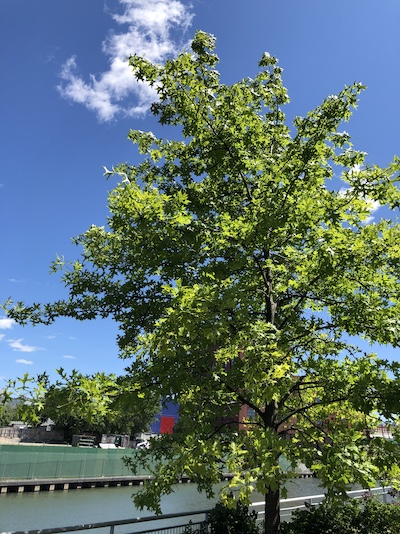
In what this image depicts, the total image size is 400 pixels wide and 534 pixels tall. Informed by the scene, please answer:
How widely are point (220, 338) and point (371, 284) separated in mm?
2691

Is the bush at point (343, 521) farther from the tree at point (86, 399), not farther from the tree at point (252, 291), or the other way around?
the tree at point (86, 399)

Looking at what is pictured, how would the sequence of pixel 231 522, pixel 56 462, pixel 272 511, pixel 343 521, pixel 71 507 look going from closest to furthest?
1. pixel 272 511
2. pixel 231 522
3. pixel 343 521
4. pixel 71 507
5. pixel 56 462

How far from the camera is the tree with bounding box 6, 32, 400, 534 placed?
482 centimetres

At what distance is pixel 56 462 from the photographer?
33812mm

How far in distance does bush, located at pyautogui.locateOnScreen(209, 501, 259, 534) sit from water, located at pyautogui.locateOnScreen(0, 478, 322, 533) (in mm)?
10776

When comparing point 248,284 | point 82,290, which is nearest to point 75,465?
point 82,290

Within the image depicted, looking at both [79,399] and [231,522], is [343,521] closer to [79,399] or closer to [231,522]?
[231,522]

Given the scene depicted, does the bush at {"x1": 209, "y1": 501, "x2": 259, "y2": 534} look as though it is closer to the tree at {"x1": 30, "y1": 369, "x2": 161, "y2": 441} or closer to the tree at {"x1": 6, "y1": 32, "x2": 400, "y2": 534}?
the tree at {"x1": 6, "y1": 32, "x2": 400, "y2": 534}

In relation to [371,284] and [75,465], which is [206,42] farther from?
[75,465]

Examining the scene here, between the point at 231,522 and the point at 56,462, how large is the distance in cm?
3056

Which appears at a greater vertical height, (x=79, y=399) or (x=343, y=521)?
(x=79, y=399)

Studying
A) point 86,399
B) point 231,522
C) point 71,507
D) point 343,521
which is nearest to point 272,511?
point 231,522

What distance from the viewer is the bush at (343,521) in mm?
8555

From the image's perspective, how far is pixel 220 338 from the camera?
5156mm
